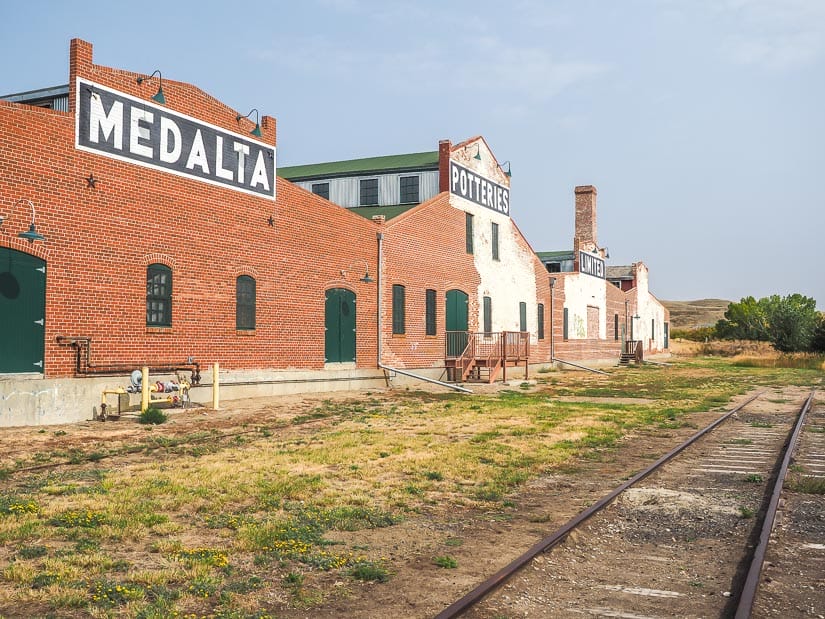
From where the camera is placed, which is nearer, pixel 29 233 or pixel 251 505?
pixel 251 505

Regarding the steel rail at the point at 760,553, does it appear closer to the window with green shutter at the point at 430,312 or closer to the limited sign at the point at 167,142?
the limited sign at the point at 167,142

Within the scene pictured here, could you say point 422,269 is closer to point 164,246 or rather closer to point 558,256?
point 164,246

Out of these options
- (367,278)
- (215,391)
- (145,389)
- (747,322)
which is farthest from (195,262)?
(747,322)

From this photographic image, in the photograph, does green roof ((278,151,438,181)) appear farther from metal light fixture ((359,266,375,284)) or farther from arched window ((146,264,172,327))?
arched window ((146,264,172,327))

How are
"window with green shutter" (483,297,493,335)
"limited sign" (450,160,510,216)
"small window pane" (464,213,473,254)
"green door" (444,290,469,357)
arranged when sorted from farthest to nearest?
1. "window with green shutter" (483,297,493,335)
2. "small window pane" (464,213,473,254)
3. "limited sign" (450,160,510,216)
4. "green door" (444,290,469,357)

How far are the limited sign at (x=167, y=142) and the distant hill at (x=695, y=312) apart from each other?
11820cm

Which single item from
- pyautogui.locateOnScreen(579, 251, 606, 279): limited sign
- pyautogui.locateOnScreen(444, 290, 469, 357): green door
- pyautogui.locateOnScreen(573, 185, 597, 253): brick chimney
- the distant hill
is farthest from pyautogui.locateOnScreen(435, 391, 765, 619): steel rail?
the distant hill

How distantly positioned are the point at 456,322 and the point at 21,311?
17.4 meters

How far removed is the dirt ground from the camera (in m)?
4.91

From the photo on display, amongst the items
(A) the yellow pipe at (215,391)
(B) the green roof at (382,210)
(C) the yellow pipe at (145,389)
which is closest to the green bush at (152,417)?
(C) the yellow pipe at (145,389)

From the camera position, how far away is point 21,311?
1379 centimetres

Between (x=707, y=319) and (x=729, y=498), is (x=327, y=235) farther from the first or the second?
(x=707, y=319)

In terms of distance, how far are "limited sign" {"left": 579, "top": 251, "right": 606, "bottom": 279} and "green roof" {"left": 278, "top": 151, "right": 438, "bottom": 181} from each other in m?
13.7

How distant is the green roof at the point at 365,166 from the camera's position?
31.0 meters
